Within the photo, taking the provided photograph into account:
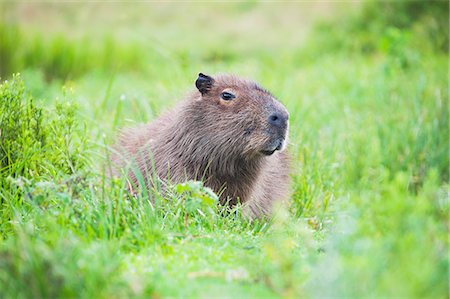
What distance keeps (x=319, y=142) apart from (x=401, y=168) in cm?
77

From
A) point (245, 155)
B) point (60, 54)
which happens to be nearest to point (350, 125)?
point (245, 155)

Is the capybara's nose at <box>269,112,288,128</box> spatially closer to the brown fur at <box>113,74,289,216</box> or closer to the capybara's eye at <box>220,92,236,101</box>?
the brown fur at <box>113,74,289,216</box>

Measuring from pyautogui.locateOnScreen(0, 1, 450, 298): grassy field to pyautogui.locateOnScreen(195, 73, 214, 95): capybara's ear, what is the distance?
0.84 m

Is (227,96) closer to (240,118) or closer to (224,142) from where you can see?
(240,118)

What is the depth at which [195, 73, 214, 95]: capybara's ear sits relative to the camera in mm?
5059

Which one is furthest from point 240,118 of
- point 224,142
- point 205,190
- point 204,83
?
point 205,190

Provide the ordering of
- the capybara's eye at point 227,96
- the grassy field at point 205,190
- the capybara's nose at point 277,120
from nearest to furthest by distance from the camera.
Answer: the grassy field at point 205,190, the capybara's nose at point 277,120, the capybara's eye at point 227,96

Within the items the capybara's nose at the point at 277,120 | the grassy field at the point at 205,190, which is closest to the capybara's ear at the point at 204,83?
the capybara's nose at the point at 277,120

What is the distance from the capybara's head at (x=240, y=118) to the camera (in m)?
4.77

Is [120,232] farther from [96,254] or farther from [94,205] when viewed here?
[96,254]

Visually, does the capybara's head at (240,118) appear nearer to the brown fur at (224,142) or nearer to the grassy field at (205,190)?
the brown fur at (224,142)

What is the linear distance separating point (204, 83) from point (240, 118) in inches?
16.6

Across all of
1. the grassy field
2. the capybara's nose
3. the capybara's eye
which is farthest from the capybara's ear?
the grassy field

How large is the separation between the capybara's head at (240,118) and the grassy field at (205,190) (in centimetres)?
52
